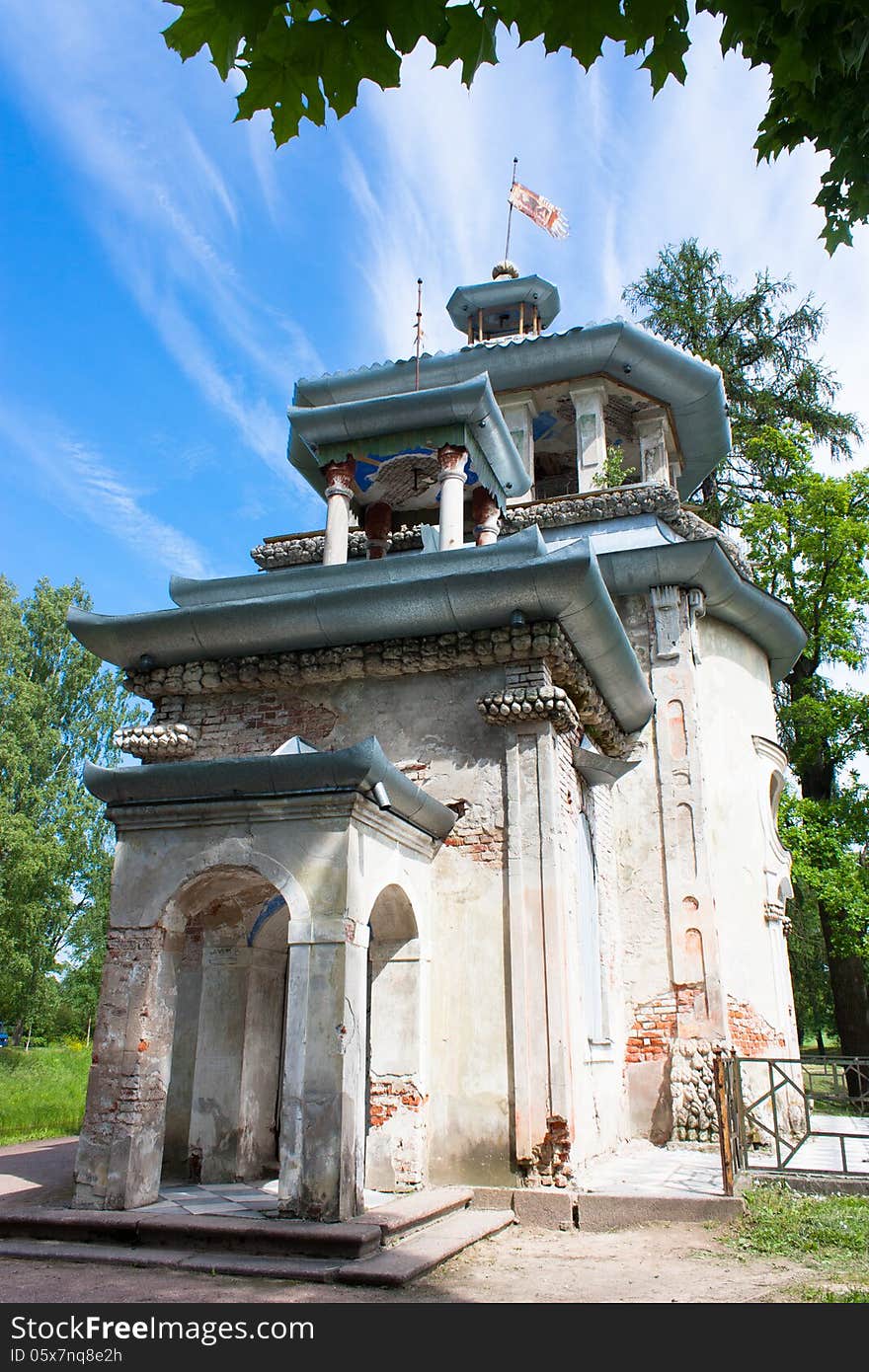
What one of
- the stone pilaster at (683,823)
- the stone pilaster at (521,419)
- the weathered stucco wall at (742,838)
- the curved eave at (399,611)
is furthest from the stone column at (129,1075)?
the stone pilaster at (521,419)

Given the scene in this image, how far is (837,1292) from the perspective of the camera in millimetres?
5688

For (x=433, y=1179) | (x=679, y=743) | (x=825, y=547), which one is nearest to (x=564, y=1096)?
(x=433, y=1179)

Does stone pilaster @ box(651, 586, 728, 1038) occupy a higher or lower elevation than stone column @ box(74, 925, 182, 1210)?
higher

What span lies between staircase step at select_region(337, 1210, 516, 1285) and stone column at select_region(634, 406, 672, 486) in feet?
39.2

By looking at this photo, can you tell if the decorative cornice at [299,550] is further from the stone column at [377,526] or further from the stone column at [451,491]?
the stone column at [451,491]

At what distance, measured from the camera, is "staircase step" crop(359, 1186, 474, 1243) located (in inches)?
271

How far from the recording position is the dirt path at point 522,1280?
18.6 ft

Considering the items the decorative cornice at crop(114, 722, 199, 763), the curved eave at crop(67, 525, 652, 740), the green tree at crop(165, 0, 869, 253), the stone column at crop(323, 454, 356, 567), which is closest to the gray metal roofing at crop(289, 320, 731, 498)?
the stone column at crop(323, 454, 356, 567)

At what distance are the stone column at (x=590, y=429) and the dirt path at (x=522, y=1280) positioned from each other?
11346 mm

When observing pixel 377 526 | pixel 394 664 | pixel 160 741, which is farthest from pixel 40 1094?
pixel 394 664

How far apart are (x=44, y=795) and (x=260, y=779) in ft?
74.9

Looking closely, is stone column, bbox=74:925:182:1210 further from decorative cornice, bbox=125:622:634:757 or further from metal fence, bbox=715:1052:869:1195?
metal fence, bbox=715:1052:869:1195

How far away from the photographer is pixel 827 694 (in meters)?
20.3

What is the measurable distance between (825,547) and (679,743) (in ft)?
29.8
